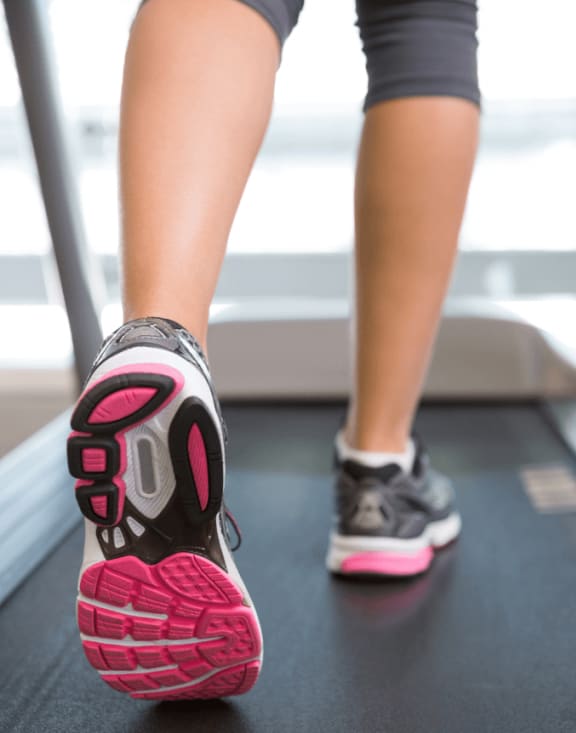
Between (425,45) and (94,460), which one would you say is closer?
(94,460)

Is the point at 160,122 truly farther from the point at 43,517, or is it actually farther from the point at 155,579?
the point at 43,517

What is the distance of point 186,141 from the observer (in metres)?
0.58

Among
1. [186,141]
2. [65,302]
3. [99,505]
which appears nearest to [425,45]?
[186,141]

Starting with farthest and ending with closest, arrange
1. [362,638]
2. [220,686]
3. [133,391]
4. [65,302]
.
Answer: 1. [65,302]
2. [362,638]
3. [220,686]
4. [133,391]

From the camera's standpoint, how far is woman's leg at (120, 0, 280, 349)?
0.57 meters

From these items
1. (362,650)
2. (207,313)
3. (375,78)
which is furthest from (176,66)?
(362,650)

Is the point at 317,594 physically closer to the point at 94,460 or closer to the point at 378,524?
the point at 378,524

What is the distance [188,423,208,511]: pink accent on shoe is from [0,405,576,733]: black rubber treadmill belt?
22 centimetres

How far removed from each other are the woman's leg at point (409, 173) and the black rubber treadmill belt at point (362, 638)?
0.80ft

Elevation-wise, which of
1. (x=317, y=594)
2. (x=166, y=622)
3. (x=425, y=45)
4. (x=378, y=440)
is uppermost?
(x=425, y=45)

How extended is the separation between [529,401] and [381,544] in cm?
91

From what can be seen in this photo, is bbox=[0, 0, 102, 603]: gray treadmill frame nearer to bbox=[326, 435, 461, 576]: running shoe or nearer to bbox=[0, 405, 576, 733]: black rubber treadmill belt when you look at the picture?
bbox=[0, 405, 576, 733]: black rubber treadmill belt

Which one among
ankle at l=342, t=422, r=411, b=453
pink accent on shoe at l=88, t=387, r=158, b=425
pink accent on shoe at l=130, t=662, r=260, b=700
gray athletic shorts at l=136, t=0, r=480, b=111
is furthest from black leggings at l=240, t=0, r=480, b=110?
pink accent on shoe at l=130, t=662, r=260, b=700

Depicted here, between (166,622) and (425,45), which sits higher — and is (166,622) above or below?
below
